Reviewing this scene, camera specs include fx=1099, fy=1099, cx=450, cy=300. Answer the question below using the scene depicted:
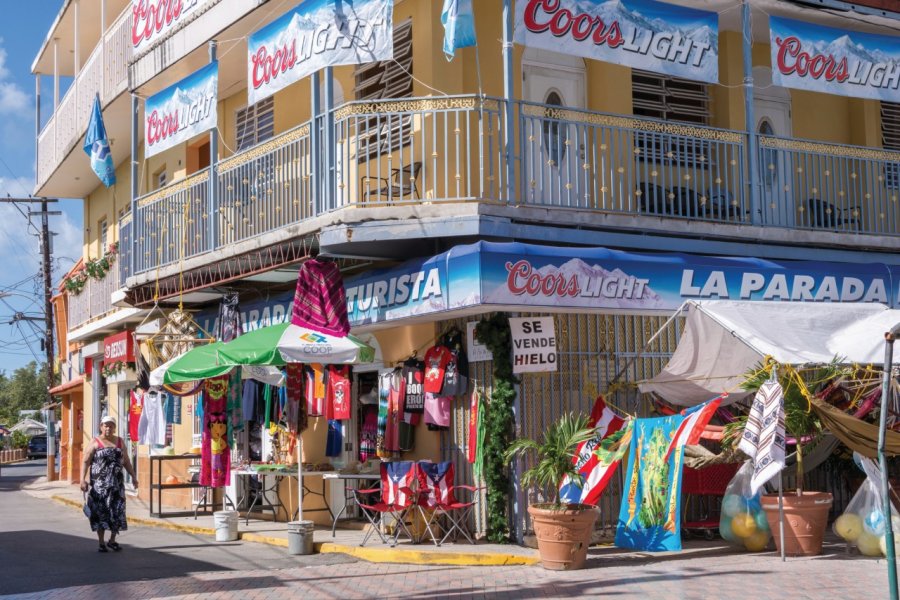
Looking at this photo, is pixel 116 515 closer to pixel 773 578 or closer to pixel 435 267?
pixel 435 267

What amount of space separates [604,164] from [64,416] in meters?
23.1

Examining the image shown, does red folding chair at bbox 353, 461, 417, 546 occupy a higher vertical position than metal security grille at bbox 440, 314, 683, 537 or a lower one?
lower

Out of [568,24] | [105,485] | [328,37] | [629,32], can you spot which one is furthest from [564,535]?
[105,485]

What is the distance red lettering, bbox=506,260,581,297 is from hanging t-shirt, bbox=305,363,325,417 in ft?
11.9

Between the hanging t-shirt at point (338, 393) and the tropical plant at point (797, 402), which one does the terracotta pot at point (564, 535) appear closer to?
the tropical plant at point (797, 402)

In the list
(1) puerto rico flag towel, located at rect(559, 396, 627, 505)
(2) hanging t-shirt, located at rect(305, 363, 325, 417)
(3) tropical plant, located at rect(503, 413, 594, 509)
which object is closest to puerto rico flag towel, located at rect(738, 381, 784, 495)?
(1) puerto rico flag towel, located at rect(559, 396, 627, 505)

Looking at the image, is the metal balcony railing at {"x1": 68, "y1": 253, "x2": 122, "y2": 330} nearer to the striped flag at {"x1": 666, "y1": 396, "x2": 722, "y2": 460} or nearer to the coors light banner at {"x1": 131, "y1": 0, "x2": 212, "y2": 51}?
the coors light banner at {"x1": 131, "y1": 0, "x2": 212, "y2": 51}

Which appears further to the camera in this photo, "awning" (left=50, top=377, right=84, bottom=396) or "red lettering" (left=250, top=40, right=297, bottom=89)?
"awning" (left=50, top=377, right=84, bottom=396)

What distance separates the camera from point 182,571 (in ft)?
38.8

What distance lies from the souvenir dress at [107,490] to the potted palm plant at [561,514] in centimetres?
565

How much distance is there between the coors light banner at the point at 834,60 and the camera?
45.0 ft

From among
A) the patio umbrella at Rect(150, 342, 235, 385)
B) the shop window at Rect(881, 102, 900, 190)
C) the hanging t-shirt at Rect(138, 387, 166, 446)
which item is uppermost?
the shop window at Rect(881, 102, 900, 190)

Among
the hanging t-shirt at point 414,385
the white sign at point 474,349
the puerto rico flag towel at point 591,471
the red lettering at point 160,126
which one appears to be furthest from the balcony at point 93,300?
the puerto rico flag towel at point 591,471

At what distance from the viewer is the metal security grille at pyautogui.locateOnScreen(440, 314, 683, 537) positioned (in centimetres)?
1256
